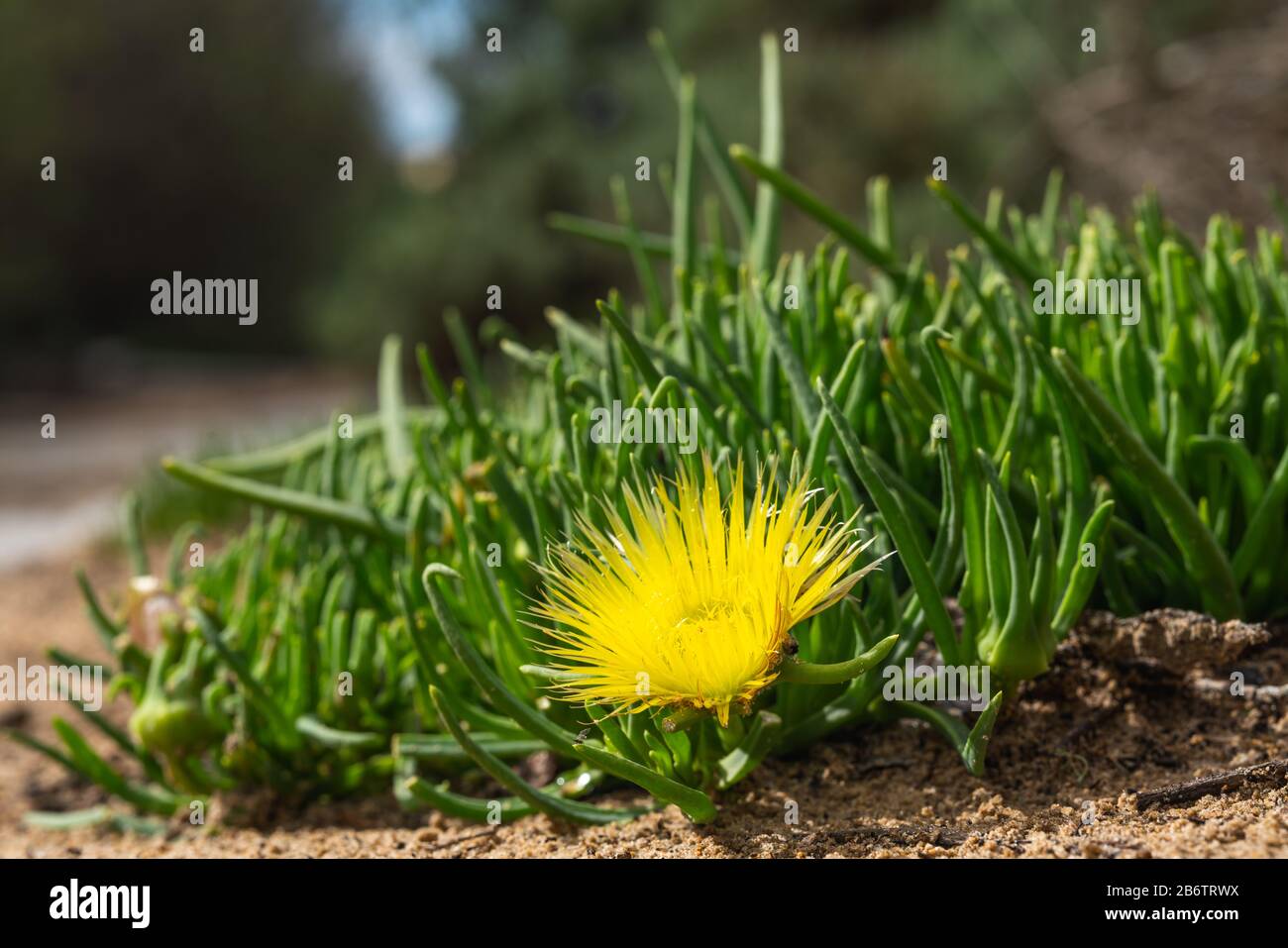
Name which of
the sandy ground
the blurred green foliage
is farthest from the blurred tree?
the sandy ground

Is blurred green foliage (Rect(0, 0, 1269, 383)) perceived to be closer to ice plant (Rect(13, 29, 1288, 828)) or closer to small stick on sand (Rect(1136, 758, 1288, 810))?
ice plant (Rect(13, 29, 1288, 828))

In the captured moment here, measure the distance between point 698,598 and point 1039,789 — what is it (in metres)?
0.37

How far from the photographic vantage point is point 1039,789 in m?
1.09

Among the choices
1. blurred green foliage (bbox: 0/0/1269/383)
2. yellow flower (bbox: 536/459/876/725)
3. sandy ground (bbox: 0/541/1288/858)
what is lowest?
sandy ground (bbox: 0/541/1288/858)

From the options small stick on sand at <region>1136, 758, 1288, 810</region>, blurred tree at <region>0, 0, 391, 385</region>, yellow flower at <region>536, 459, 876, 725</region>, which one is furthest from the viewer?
blurred tree at <region>0, 0, 391, 385</region>

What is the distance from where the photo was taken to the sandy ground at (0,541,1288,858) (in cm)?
97

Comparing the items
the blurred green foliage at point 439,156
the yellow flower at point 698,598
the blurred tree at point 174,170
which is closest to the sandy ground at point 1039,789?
the yellow flower at point 698,598

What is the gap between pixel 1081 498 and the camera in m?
1.13

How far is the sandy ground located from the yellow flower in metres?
0.17

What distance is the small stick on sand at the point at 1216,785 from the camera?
102 cm

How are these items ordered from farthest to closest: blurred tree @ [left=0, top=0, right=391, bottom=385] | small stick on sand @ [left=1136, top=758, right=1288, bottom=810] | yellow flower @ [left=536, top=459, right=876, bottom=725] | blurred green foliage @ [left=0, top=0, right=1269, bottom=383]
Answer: blurred tree @ [left=0, top=0, right=391, bottom=385] < blurred green foliage @ [left=0, top=0, right=1269, bottom=383] < small stick on sand @ [left=1136, top=758, right=1288, bottom=810] < yellow flower @ [left=536, top=459, right=876, bottom=725]

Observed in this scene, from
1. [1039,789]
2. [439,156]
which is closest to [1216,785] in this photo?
[1039,789]
